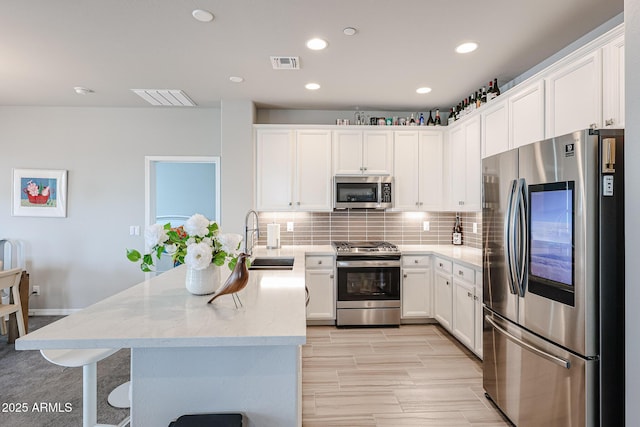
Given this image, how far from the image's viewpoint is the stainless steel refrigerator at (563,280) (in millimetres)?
1536

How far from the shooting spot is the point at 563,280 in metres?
1.65

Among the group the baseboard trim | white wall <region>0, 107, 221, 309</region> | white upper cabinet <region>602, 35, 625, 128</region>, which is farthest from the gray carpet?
white upper cabinet <region>602, 35, 625, 128</region>

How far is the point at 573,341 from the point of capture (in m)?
1.60

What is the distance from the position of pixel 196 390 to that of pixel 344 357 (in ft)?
6.62

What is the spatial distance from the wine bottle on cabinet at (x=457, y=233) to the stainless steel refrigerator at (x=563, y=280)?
7.31 feet

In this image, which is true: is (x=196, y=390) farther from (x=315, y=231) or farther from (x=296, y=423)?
(x=315, y=231)

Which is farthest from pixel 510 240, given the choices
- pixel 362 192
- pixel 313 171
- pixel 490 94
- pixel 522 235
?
pixel 313 171

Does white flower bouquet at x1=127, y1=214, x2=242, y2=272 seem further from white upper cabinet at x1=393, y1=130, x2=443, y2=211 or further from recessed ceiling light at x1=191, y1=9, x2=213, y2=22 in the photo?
white upper cabinet at x1=393, y1=130, x2=443, y2=211

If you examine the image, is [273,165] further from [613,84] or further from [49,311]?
[49,311]

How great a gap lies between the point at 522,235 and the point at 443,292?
185 cm

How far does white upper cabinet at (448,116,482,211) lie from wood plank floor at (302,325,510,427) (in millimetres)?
1477

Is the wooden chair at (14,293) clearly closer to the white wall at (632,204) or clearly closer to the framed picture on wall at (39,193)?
the framed picture on wall at (39,193)

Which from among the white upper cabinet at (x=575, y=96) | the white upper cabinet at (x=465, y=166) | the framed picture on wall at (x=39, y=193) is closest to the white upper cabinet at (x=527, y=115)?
the white upper cabinet at (x=575, y=96)

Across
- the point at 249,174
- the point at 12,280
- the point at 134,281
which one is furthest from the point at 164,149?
the point at 12,280
